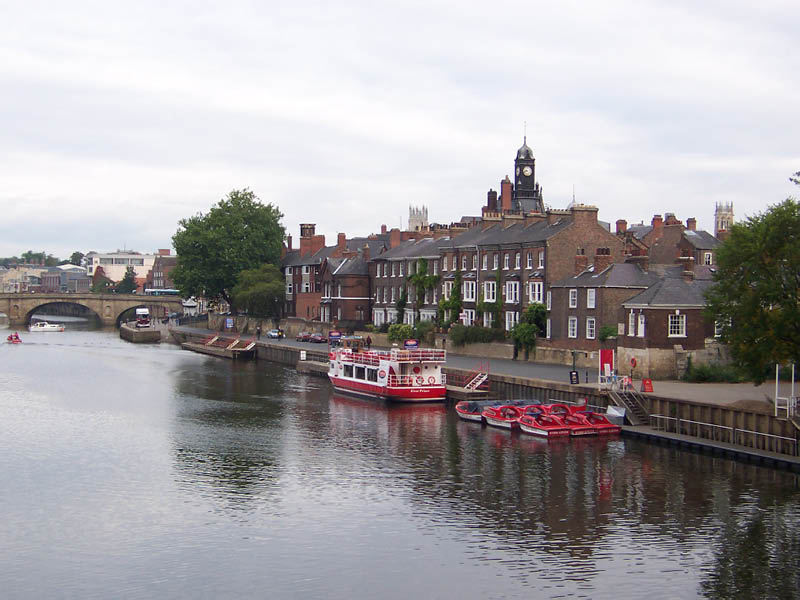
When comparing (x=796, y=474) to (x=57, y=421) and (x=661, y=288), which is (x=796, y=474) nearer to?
(x=661, y=288)

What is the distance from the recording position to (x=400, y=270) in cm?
10188

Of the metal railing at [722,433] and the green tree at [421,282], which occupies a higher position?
the green tree at [421,282]

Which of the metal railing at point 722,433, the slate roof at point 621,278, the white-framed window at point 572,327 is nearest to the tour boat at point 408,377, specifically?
the white-framed window at point 572,327

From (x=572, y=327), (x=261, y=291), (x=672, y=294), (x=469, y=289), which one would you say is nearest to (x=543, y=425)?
(x=672, y=294)

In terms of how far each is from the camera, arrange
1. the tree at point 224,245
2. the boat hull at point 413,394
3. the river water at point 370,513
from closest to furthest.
Answer: the river water at point 370,513 < the boat hull at point 413,394 < the tree at point 224,245

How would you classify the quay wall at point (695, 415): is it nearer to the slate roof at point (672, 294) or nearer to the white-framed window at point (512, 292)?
the slate roof at point (672, 294)

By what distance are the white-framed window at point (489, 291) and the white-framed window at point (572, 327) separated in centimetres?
1211

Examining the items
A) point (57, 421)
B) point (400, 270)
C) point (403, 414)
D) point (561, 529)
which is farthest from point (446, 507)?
point (400, 270)

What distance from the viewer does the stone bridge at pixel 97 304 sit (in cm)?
16650

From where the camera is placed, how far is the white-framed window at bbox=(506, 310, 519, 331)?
265 feet

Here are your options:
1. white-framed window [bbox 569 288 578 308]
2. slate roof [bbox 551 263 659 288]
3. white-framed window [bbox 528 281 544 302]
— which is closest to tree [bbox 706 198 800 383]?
slate roof [bbox 551 263 659 288]

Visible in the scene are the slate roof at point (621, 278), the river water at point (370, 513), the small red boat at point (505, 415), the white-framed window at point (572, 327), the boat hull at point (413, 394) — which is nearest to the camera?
the river water at point (370, 513)

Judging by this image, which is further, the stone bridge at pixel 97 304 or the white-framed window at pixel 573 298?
the stone bridge at pixel 97 304

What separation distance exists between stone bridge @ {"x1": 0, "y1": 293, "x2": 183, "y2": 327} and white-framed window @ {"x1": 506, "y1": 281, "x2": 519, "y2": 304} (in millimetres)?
104605
